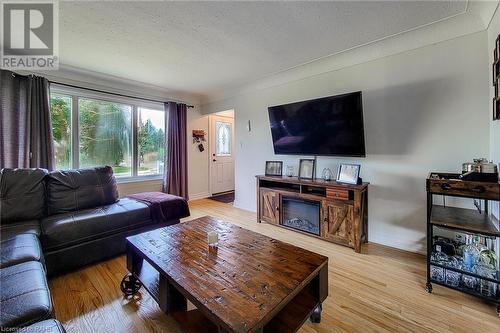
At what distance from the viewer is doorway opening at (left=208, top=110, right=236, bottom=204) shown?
5281 millimetres

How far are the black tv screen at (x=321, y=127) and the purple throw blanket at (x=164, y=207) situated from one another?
1698 mm

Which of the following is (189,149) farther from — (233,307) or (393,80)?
(233,307)

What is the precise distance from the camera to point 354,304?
62.6 inches

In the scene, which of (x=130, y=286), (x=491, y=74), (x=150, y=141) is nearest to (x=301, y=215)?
(x=130, y=286)

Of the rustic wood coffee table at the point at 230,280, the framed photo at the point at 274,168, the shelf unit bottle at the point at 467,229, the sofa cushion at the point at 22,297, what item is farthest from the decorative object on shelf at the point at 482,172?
the sofa cushion at the point at 22,297

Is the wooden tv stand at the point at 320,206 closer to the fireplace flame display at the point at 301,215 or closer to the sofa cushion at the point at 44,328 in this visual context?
the fireplace flame display at the point at 301,215

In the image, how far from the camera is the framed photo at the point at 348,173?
101 inches

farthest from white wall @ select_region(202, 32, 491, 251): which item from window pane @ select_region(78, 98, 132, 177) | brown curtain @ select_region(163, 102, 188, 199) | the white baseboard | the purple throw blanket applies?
window pane @ select_region(78, 98, 132, 177)

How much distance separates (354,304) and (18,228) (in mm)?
2821

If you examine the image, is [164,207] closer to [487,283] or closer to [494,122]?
[487,283]

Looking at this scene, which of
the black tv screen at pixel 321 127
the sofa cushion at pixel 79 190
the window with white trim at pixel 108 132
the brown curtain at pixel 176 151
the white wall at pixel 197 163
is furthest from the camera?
the white wall at pixel 197 163

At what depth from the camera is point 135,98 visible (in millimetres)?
3973

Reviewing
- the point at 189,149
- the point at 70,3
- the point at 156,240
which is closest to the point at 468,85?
the point at 156,240

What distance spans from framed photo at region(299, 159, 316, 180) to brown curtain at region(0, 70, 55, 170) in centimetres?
350
